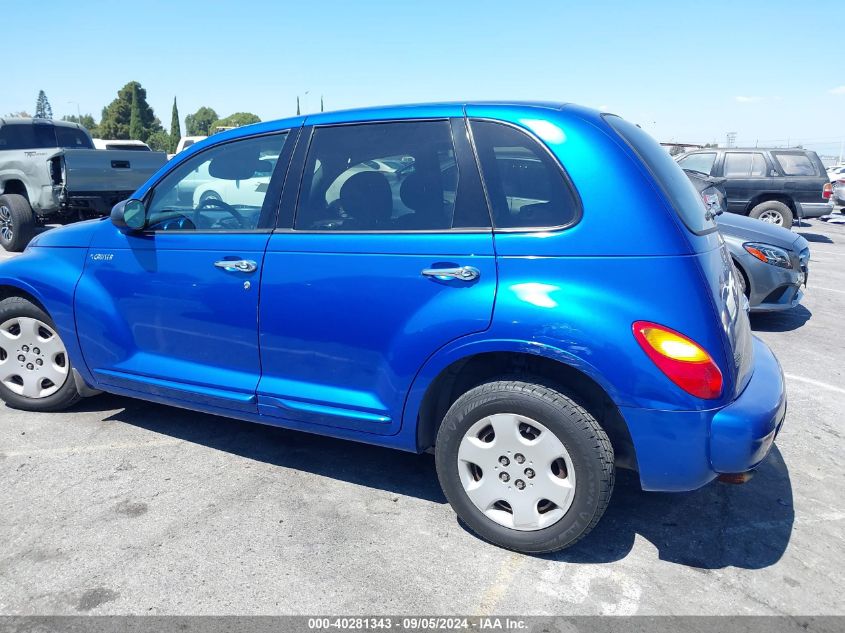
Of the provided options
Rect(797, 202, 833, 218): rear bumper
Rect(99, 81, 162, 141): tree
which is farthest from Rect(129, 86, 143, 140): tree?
Rect(797, 202, 833, 218): rear bumper

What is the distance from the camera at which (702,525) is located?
3.11 m

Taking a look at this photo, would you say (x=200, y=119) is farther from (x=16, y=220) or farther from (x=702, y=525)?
(x=702, y=525)

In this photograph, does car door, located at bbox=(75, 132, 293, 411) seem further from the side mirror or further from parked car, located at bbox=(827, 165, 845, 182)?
parked car, located at bbox=(827, 165, 845, 182)

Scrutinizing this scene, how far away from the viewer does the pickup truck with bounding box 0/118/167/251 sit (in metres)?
9.58

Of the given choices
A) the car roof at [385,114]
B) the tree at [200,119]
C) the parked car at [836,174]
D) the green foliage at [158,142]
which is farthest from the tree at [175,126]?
the car roof at [385,114]

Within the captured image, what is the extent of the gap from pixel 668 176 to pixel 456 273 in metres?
1.04

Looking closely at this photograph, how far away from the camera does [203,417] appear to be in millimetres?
4305

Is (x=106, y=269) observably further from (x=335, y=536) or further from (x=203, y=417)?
(x=335, y=536)

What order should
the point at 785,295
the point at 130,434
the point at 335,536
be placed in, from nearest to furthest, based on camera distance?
the point at 335,536 → the point at 130,434 → the point at 785,295


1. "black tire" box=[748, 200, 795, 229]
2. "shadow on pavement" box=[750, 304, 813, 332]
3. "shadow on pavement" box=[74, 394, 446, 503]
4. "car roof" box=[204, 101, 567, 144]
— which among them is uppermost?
"car roof" box=[204, 101, 567, 144]

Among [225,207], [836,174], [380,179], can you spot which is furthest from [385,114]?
[836,174]

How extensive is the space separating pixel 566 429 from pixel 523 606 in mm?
683

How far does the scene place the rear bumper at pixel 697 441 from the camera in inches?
99.8

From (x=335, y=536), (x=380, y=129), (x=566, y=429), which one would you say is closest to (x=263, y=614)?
(x=335, y=536)
